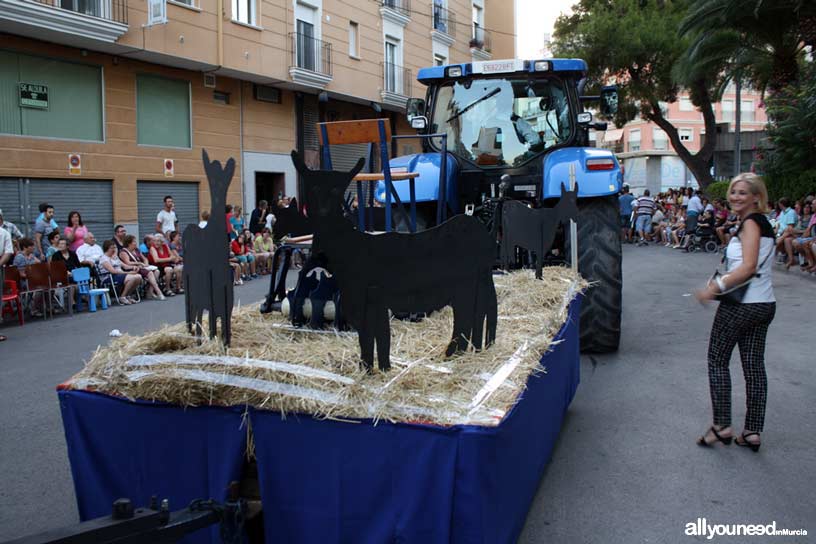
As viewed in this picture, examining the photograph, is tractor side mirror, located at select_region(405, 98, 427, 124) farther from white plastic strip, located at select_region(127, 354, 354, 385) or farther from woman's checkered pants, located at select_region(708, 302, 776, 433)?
white plastic strip, located at select_region(127, 354, 354, 385)

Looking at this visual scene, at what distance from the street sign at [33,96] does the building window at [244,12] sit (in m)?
5.54

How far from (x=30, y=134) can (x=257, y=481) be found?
14085mm

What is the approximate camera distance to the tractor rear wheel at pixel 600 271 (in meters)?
6.43

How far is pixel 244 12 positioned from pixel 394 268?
18.1 m

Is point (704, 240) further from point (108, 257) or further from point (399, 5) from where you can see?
point (108, 257)

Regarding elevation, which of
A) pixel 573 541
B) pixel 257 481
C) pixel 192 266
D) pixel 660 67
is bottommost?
pixel 573 541

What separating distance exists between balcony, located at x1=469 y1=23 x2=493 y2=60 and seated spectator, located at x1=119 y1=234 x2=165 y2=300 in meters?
23.1

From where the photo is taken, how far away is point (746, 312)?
14.3ft

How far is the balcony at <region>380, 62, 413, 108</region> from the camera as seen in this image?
2514 cm

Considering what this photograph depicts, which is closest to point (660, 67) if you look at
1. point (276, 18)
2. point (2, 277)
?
point (276, 18)

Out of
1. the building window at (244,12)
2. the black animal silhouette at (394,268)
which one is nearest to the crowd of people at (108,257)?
the black animal silhouette at (394,268)

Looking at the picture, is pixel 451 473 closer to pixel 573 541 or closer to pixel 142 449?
pixel 573 541

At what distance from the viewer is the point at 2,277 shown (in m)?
9.41

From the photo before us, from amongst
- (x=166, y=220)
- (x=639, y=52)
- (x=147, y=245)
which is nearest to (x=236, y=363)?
(x=147, y=245)
